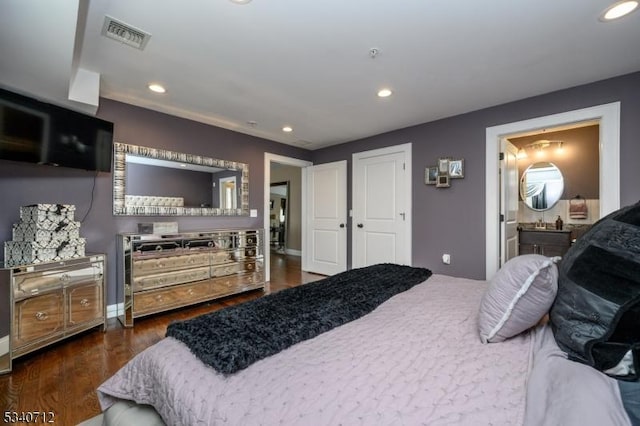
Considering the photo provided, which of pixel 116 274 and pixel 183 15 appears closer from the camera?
pixel 183 15

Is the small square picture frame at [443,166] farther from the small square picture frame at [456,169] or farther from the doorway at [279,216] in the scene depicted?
the doorway at [279,216]

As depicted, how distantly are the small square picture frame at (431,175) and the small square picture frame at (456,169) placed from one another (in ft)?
0.64

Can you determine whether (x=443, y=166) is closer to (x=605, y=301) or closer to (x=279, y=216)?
(x=605, y=301)

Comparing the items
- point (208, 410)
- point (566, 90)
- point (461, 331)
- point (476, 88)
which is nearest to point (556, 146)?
point (566, 90)

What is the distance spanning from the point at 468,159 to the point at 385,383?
3.32 m

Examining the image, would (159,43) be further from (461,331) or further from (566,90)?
(566,90)

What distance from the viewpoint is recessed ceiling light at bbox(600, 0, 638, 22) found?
5.41ft

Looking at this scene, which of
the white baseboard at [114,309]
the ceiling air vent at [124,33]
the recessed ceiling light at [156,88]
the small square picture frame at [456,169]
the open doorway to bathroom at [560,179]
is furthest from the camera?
the open doorway to bathroom at [560,179]

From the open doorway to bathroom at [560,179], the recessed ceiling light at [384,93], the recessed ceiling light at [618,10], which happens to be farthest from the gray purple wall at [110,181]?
the open doorway to bathroom at [560,179]

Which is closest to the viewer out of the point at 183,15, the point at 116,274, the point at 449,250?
the point at 183,15

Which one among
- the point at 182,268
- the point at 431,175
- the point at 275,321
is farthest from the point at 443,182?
the point at 182,268

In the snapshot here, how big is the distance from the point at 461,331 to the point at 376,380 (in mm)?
524

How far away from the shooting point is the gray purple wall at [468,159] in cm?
246

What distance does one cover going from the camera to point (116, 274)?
9.78 ft
